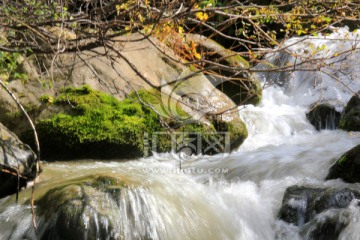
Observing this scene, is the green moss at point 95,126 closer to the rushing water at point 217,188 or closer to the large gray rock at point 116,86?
the large gray rock at point 116,86

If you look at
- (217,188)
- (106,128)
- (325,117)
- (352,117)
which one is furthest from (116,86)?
(325,117)

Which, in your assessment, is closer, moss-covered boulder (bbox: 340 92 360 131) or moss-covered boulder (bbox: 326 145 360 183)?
moss-covered boulder (bbox: 326 145 360 183)

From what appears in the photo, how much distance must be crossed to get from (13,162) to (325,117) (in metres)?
6.38

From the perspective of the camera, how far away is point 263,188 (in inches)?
204

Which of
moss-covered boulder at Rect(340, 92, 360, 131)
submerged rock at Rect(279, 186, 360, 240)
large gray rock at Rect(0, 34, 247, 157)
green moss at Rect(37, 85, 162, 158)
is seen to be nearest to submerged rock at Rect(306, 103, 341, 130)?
moss-covered boulder at Rect(340, 92, 360, 131)

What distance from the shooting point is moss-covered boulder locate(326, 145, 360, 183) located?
15.5 feet

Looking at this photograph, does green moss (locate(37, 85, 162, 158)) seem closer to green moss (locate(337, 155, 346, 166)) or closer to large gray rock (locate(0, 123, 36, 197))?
large gray rock (locate(0, 123, 36, 197))

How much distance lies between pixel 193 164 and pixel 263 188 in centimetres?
125

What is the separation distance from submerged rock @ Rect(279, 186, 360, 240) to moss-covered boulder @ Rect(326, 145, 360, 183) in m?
0.42

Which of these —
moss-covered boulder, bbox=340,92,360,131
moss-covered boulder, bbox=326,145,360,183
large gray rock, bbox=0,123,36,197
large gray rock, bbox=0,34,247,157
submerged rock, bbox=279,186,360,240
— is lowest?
submerged rock, bbox=279,186,360,240

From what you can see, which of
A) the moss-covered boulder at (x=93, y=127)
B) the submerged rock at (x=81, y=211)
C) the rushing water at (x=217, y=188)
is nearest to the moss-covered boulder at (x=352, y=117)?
the rushing water at (x=217, y=188)

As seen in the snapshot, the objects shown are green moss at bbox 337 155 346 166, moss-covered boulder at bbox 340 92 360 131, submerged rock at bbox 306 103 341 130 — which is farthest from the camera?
submerged rock at bbox 306 103 341 130

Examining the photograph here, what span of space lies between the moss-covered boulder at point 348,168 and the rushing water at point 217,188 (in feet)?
0.30

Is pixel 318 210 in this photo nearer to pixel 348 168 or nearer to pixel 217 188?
pixel 348 168
